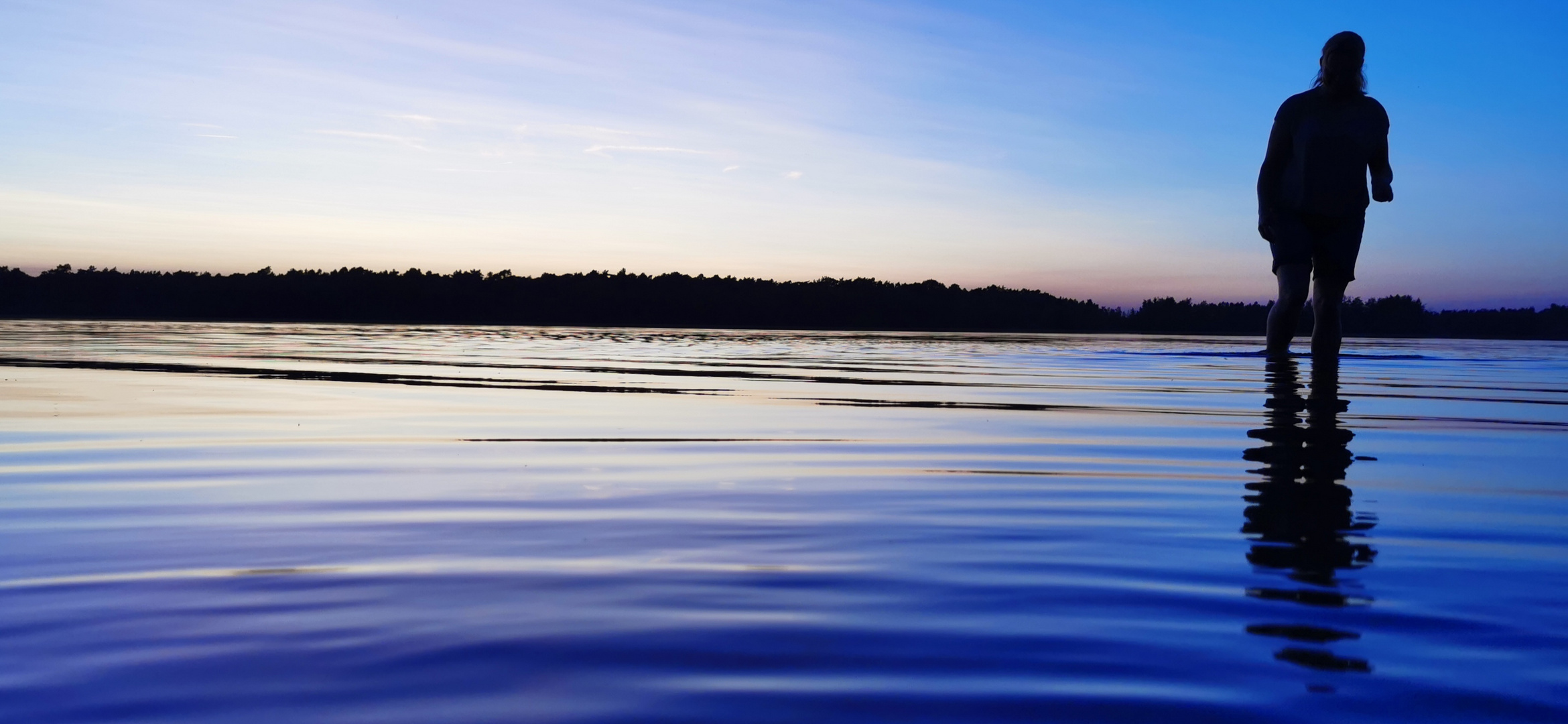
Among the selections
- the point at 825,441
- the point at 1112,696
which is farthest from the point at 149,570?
the point at 825,441

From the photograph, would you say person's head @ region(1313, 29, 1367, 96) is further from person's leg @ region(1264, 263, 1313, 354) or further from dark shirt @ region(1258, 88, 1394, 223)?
person's leg @ region(1264, 263, 1313, 354)

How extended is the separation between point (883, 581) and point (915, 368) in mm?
8816

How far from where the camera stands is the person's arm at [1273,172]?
936 cm

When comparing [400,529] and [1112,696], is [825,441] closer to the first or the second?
[400,529]

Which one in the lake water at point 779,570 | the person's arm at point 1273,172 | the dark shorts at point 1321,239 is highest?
the person's arm at point 1273,172

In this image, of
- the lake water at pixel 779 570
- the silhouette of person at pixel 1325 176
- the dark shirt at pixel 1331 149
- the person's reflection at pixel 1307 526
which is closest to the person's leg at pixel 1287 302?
the silhouette of person at pixel 1325 176

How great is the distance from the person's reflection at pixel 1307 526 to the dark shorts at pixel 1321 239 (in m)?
5.01

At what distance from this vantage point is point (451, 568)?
200 centimetres

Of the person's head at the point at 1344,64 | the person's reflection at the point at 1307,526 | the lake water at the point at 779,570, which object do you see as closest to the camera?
the lake water at the point at 779,570

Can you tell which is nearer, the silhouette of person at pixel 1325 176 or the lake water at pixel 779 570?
the lake water at pixel 779 570

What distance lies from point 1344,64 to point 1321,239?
4.45ft

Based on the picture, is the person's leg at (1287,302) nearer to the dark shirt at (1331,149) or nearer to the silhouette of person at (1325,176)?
the silhouette of person at (1325,176)

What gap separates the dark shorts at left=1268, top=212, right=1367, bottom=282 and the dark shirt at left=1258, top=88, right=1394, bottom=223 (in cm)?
10

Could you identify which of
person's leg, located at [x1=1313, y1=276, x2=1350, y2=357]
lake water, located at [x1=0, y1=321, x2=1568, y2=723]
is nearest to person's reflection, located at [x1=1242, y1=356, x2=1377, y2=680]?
lake water, located at [x1=0, y1=321, x2=1568, y2=723]
